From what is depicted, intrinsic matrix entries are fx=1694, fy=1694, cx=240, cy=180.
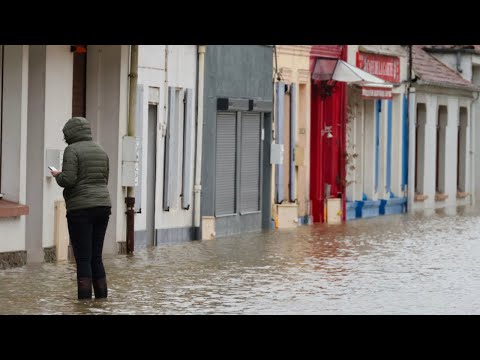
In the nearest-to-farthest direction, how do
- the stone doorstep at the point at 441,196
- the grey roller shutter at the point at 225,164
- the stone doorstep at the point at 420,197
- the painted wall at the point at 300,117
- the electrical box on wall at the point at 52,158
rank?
the electrical box on wall at the point at 52,158, the grey roller shutter at the point at 225,164, the painted wall at the point at 300,117, the stone doorstep at the point at 420,197, the stone doorstep at the point at 441,196

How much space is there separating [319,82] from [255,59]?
383 cm

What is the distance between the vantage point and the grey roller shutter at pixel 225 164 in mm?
28469

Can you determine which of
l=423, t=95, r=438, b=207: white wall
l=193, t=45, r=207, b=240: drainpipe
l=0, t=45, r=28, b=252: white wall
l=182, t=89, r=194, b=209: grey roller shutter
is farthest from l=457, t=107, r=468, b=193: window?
l=0, t=45, r=28, b=252: white wall

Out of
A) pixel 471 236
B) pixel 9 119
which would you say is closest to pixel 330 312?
pixel 9 119

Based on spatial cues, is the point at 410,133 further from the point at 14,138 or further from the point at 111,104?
the point at 14,138

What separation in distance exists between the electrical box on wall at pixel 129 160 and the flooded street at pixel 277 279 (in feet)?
3.42

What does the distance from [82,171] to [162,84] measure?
31.3ft

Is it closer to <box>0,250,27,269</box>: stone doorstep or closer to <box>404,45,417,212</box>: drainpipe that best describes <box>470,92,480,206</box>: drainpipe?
<box>404,45,417,212</box>: drainpipe

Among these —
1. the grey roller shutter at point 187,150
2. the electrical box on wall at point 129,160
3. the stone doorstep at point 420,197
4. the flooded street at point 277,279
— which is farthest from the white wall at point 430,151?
the electrical box on wall at point 129,160

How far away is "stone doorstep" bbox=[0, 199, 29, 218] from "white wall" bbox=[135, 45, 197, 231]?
4.13 meters

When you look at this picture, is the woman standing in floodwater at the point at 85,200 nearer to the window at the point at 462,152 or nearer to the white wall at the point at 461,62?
the window at the point at 462,152
